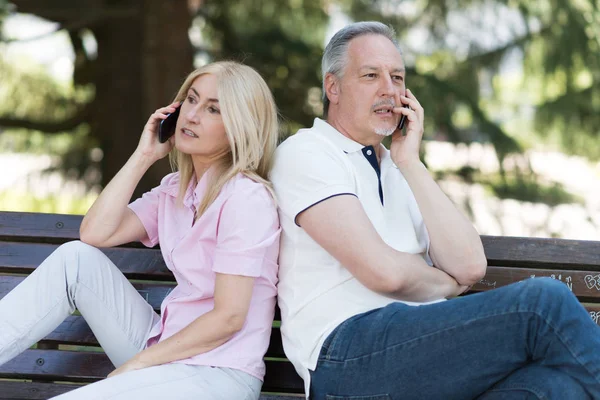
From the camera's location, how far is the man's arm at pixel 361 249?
8.59ft

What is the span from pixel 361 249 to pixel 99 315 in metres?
1.02

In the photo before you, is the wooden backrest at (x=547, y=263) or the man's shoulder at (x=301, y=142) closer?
the man's shoulder at (x=301, y=142)

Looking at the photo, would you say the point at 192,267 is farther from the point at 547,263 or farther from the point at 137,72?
the point at 137,72

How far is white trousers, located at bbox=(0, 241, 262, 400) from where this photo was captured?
2.61 meters

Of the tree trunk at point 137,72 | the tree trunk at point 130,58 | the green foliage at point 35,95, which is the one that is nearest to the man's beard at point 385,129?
the tree trunk at point 130,58

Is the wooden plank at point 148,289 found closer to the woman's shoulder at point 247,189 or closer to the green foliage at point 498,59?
the woman's shoulder at point 247,189

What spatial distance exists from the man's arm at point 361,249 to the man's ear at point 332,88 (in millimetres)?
645

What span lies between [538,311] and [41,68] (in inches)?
296

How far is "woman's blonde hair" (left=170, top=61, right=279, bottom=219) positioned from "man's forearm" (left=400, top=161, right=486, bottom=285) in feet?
1.79

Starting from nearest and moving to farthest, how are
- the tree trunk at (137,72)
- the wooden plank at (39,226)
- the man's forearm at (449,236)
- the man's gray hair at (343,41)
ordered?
the man's forearm at (449,236)
the man's gray hair at (343,41)
the wooden plank at (39,226)
the tree trunk at (137,72)

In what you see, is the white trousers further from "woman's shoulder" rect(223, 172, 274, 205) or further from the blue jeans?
"woman's shoulder" rect(223, 172, 274, 205)

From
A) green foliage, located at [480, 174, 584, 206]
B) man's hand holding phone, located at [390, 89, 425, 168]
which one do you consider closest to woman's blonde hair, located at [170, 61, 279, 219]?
man's hand holding phone, located at [390, 89, 425, 168]

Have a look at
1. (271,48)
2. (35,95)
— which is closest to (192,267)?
(271,48)

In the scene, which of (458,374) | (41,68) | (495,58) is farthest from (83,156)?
(458,374)
